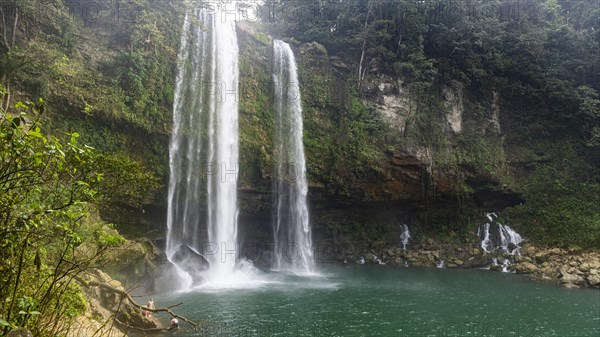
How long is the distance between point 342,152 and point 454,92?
11024 millimetres

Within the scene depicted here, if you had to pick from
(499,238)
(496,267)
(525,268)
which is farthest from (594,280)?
(499,238)

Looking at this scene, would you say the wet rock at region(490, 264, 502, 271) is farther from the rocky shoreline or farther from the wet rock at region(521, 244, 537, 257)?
the wet rock at region(521, 244, 537, 257)

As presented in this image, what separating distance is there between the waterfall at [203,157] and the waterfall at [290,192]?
2.90 meters

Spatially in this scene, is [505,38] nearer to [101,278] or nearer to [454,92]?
[454,92]

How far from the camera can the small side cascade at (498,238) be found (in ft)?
83.3

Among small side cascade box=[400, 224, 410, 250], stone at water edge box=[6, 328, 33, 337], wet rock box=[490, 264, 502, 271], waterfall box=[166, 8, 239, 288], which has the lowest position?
wet rock box=[490, 264, 502, 271]

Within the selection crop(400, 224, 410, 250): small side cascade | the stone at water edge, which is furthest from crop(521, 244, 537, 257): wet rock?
the stone at water edge

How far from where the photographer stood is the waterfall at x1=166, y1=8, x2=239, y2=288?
2058cm

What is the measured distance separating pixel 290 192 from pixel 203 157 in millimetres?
5583

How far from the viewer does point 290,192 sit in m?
23.5

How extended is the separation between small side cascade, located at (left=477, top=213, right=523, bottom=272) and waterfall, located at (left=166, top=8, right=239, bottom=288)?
16665 millimetres

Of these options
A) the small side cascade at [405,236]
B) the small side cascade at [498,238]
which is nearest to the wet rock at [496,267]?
the small side cascade at [498,238]

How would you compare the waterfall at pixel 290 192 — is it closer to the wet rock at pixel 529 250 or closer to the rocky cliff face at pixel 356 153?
the rocky cliff face at pixel 356 153

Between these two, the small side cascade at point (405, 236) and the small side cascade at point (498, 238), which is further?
the small side cascade at point (405, 236)
